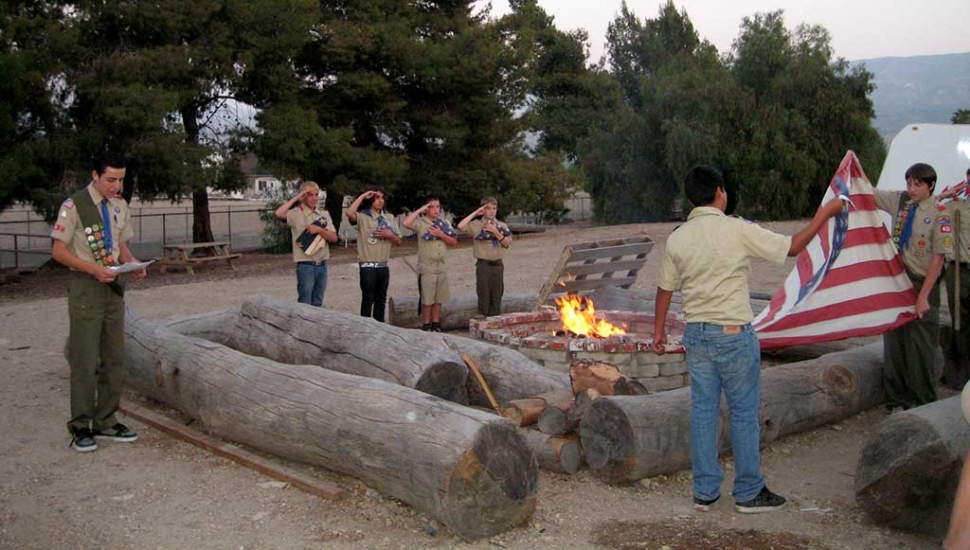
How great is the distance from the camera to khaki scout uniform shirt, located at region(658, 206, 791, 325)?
504 cm

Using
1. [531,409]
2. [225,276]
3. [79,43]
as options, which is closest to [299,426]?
[531,409]

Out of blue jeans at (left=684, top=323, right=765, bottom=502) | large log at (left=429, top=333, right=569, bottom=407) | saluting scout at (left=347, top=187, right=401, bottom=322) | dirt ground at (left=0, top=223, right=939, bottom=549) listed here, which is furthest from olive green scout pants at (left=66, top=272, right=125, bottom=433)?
blue jeans at (left=684, top=323, right=765, bottom=502)

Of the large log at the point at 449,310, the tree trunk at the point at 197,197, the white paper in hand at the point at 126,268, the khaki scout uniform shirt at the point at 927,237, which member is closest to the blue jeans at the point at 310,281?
the large log at the point at 449,310

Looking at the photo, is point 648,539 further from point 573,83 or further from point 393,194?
point 573,83

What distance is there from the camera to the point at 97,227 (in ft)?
21.4

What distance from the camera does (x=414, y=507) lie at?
5.16 m

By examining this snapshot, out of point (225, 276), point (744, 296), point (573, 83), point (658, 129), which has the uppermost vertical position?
point (573, 83)

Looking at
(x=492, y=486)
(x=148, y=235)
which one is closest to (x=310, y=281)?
(x=492, y=486)

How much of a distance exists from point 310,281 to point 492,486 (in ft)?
17.4

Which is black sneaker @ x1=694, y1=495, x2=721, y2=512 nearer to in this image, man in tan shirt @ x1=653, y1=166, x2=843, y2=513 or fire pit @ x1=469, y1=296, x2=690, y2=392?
man in tan shirt @ x1=653, y1=166, x2=843, y2=513

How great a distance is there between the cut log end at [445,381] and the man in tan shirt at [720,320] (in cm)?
204

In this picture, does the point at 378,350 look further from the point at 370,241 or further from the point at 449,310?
the point at 449,310

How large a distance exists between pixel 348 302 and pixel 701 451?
908 centimetres

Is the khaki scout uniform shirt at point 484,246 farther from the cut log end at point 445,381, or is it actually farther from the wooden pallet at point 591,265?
the cut log end at point 445,381
